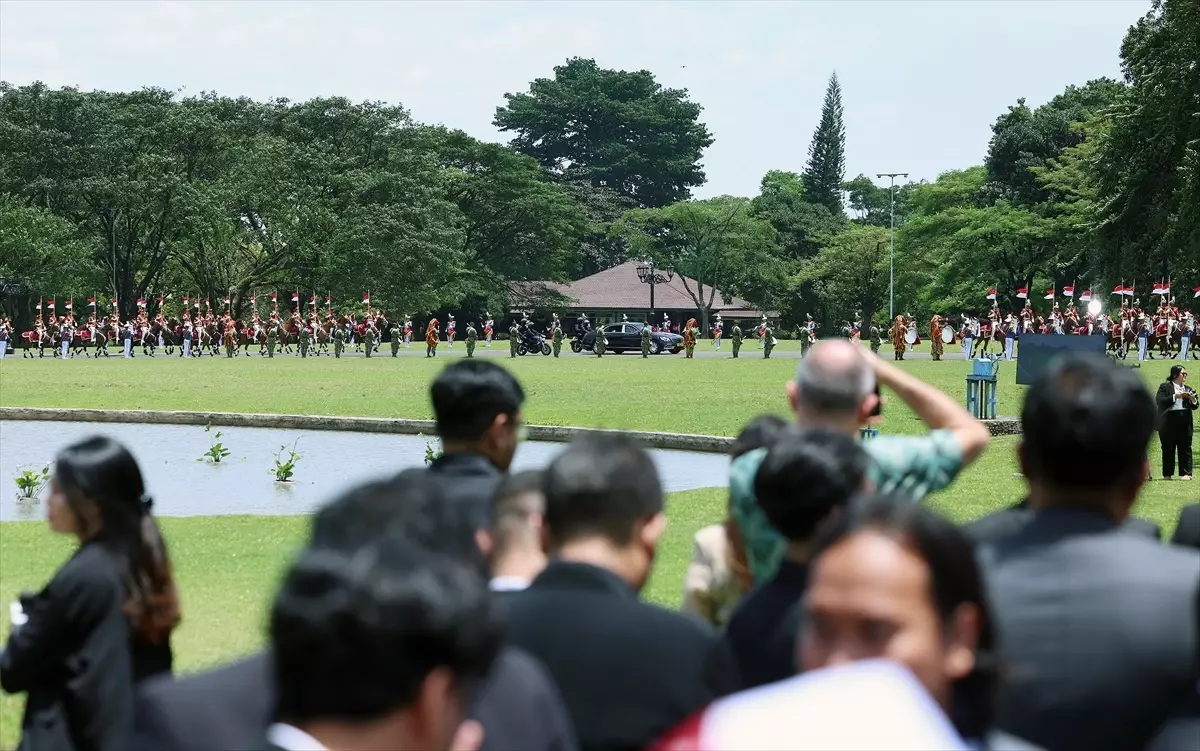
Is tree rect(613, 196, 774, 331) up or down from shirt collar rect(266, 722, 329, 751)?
up

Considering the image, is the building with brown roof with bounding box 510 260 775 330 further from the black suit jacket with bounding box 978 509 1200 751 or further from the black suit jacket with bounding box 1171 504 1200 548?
the black suit jacket with bounding box 978 509 1200 751

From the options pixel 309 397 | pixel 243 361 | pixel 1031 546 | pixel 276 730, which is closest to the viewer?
pixel 276 730

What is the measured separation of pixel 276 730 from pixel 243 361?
47976mm

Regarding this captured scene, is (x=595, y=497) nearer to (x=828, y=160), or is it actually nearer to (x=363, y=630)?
(x=363, y=630)

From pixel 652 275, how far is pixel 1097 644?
8193cm

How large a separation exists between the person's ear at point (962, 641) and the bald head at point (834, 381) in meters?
1.52

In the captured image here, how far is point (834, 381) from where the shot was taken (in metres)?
3.77

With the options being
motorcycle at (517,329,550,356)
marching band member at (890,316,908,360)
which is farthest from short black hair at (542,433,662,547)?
motorcycle at (517,329,550,356)

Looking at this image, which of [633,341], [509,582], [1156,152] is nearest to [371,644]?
[509,582]

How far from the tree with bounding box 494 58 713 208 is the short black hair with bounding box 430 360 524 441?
9822 centimetres

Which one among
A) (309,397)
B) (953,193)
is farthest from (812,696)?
(953,193)

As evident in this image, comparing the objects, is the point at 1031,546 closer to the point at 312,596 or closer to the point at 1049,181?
the point at 312,596

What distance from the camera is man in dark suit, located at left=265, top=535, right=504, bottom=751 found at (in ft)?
6.04

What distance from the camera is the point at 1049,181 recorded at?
2709 inches
